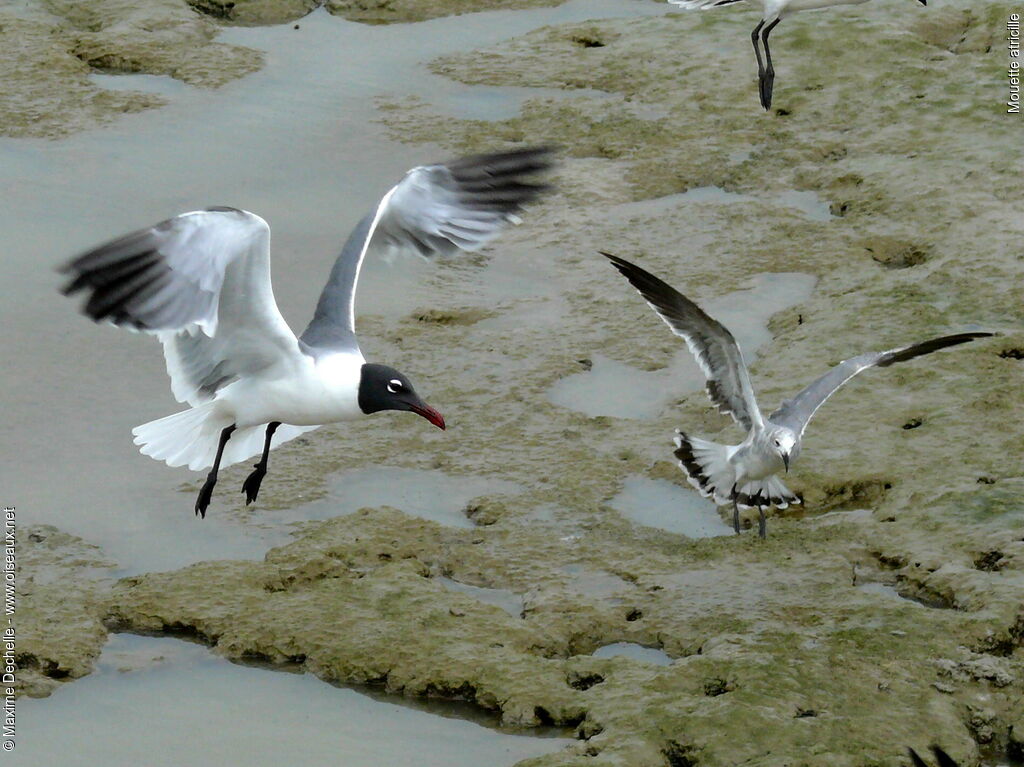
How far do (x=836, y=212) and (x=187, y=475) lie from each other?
4.57 meters

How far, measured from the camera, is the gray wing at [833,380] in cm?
764

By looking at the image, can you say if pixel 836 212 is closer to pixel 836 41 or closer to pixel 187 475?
pixel 836 41

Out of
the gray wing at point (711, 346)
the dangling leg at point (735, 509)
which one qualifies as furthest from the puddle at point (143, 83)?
the dangling leg at point (735, 509)

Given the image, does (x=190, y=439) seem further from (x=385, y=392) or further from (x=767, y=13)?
(x=767, y=13)

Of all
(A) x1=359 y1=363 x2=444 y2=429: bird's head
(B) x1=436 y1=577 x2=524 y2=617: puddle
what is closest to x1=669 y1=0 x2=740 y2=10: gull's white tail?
(A) x1=359 y1=363 x2=444 y2=429: bird's head

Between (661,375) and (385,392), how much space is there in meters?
2.29

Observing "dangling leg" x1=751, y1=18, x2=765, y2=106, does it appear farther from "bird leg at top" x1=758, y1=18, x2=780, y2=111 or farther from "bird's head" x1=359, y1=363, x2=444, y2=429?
"bird's head" x1=359, y1=363, x2=444, y2=429

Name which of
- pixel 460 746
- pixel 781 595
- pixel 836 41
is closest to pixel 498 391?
pixel 781 595

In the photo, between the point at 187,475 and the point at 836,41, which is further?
the point at 836,41

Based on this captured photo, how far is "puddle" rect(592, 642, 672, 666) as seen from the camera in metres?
6.80

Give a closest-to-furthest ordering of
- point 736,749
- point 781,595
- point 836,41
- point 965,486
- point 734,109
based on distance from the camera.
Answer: point 736,749 → point 781,595 → point 965,486 → point 734,109 → point 836,41

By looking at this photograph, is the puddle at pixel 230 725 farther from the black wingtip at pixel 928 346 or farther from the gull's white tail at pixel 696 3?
the gull's white tail at pixel 696 3

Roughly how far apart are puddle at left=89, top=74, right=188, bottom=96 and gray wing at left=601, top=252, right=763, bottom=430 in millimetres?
5751

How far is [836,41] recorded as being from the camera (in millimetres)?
12852
